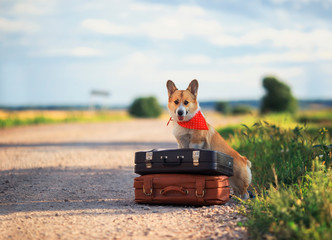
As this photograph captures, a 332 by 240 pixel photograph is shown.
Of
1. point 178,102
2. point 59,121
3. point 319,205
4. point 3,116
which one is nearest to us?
point 319,205

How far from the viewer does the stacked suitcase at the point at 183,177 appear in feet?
15.5

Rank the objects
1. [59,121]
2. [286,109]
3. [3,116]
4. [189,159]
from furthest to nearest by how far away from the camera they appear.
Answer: [286,109] → [59,121] → [3,116] → [189,159]

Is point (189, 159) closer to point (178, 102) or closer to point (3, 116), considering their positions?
point (178, 102)

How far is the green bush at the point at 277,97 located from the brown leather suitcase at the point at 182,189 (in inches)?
793

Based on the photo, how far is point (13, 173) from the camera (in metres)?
Answer: 7.14

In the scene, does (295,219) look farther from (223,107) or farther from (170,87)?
(223,107)

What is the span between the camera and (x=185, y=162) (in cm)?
481

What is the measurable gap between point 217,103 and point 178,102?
5210 cm

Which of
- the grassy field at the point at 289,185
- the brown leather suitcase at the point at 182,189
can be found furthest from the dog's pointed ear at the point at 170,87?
the grassy field at the point at 289,185

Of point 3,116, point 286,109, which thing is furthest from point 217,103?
point 3,116

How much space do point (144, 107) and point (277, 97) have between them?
13.6 meters

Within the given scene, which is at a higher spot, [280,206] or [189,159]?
[189,159]

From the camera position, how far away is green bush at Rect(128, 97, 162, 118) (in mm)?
33906

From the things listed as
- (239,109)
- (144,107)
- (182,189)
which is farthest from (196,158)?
(239,109)
